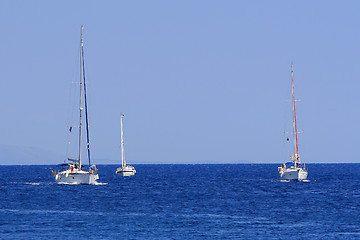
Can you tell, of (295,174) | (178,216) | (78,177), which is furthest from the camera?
(295,174)

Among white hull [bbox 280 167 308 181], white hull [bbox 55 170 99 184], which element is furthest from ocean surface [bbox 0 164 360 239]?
white hull [bbox 280 167 308 181]

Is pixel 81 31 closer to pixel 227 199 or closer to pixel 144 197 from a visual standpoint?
pixel 144 197

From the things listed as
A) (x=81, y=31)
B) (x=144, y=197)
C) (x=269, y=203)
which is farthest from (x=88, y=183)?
(x=269, y=203)

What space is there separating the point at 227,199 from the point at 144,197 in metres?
11.0

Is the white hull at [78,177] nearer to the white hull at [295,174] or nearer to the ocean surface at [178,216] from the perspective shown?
the ocean surface at [178,216]

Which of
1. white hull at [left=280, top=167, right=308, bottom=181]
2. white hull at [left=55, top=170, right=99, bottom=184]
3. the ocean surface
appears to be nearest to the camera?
the ocean surface

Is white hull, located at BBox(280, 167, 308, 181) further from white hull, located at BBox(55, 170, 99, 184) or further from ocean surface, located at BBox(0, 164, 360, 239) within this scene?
A: white hull, located at BBox(55, 170, 99, 184)

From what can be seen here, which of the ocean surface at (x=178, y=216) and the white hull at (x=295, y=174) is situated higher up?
the white hull at (x=295, y=174)

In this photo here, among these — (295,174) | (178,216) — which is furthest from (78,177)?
(178,216)

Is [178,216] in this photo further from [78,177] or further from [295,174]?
[295,174]

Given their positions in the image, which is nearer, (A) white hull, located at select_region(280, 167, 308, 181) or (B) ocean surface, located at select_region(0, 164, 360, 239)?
(B) ocean surface, located at select_region(0, 164, 360, 239)

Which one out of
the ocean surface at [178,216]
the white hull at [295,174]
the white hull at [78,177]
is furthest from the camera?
the white hull at [295,174]

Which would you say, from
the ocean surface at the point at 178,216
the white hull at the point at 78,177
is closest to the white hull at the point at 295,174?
the ocean surface at the point at 178,216

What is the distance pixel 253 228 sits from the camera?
175 feet
